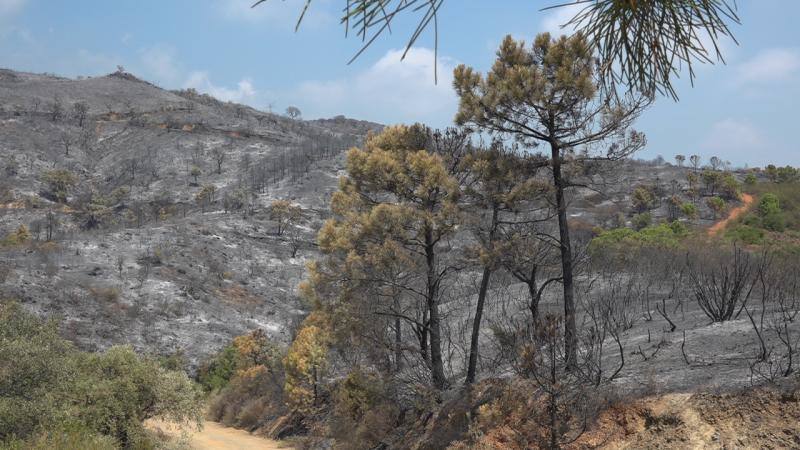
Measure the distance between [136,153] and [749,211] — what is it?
85.9 meters

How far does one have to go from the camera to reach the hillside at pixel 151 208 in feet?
141

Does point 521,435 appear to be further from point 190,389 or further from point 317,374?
point 317,374

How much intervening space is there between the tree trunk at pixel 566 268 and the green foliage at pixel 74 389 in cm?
1015

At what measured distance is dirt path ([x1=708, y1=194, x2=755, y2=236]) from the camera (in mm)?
60775

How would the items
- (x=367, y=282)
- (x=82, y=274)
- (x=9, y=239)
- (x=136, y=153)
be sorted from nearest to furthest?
(x=367, y=282) → (x=82, y=274) → (x=9, y=239) → (x=136, y=153)

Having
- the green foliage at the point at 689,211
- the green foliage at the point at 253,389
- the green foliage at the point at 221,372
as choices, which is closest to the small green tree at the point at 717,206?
the green foliage at the point at 689,211

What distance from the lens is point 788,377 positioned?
28.0 ft

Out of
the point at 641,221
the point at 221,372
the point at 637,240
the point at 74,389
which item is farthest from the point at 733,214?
the point at 74,389

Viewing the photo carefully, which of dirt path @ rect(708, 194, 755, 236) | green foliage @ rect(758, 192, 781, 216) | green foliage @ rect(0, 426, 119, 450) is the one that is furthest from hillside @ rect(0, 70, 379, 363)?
green foliage @ rect(758, 192, 781, 216)

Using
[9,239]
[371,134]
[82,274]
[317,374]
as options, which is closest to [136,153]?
[9,239]

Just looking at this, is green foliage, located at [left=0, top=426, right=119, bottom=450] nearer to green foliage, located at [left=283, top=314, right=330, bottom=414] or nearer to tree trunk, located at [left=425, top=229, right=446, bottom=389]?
tree trunk, located at [left=425, top=229, right=446, bottom=389]

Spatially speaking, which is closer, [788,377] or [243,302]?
[788,377]

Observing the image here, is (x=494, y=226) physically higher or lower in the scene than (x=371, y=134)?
lower

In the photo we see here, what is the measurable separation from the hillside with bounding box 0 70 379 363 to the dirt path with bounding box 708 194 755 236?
41.6 m
